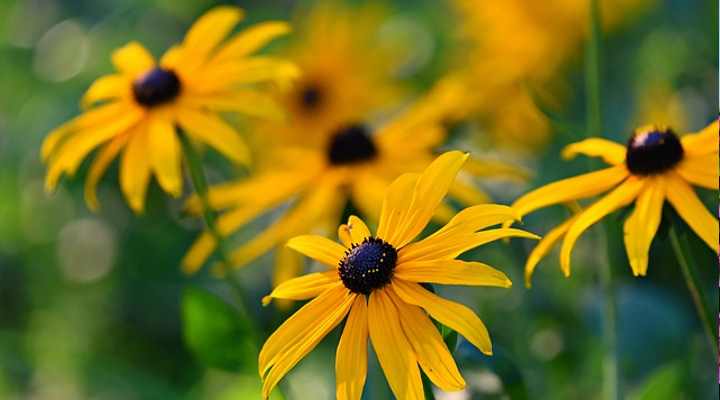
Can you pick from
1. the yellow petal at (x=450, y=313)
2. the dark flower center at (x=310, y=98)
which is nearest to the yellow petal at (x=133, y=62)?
the yellow petal at (x=450, y=313)

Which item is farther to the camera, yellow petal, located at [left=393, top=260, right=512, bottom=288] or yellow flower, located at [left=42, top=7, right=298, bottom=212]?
yellow flower, located at [left=42, top=7, right=298, bottom=212]

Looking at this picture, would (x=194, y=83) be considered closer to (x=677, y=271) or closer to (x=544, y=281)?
(x=544, y=281)

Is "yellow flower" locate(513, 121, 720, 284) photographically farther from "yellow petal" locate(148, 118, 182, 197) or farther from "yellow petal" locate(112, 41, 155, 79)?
"yellow petal" locate(112, 41, 155, 79)

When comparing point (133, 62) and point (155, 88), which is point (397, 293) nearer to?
point (155, 88)

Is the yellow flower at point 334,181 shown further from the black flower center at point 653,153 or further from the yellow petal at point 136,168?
the black flower center at point 653,153

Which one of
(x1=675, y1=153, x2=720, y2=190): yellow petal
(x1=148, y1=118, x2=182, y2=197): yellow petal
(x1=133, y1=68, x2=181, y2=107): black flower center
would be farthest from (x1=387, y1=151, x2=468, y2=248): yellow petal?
(x1=133, y1=68, x2=181, y2=107): black flower center
